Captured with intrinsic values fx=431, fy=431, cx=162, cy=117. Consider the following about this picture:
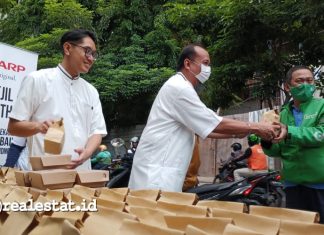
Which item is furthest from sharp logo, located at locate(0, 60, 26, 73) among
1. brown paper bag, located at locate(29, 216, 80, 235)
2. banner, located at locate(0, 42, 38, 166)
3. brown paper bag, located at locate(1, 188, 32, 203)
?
brown paper bag, located at locate(29, 216, 80, 235)

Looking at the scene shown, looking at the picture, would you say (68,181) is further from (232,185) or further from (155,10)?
(155,10)

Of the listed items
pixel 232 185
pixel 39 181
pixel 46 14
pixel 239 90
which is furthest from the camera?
pixel 46 14

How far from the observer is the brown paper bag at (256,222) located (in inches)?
40.9

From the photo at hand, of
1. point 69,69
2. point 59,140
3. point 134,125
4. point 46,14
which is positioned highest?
point 46,14

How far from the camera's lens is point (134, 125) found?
13.0 meters

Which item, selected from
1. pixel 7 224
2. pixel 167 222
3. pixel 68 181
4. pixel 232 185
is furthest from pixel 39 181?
pixel 232 185

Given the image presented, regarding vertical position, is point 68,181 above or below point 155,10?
below

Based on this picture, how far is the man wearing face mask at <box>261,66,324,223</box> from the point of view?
8.02 ft

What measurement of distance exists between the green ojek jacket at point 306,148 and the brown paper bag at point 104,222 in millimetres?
1513

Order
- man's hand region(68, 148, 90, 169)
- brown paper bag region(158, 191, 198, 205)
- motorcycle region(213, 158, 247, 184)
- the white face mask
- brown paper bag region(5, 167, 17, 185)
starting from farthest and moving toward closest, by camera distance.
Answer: motorcycle region(213, 158, 247, 184) → the white face mask → man's hand region(68, 148, 90, 169) → brown paper bag region(5, 167, 17, 185) → brown paper bag region(158, 191, 198, 205)

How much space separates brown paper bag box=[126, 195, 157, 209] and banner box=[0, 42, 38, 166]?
2926mm

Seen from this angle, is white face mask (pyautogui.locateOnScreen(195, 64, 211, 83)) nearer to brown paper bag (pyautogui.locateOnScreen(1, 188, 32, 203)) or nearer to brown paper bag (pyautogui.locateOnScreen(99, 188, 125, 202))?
brown paper bag (pyautogui.locateOnScreen(99, 188, 125, 202))

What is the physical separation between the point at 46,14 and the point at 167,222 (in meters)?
11.6

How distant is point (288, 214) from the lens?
1189 mm
